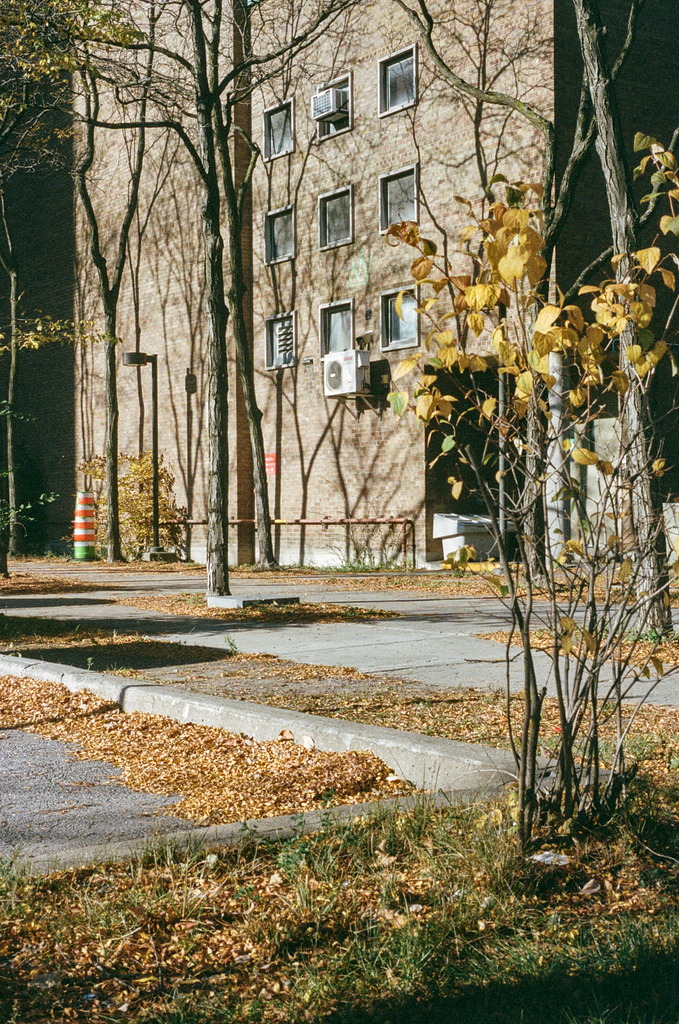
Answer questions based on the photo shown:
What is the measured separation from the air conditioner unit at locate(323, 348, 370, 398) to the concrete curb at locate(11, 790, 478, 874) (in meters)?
19.3

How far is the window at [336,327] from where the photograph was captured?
24781mm

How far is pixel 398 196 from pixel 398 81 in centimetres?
226

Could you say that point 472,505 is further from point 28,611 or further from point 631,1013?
point 631,1013

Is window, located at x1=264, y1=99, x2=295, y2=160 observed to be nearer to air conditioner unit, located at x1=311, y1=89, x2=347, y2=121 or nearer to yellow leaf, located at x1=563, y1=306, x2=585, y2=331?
air conditioner unit, located at x1=311, y1=89, x2=347, y2=121

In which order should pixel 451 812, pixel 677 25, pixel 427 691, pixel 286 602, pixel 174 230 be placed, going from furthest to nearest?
pixel 174 230 < pixel 677 25 < pixel 286 602 < pixel 427 691 < pixel 451 812

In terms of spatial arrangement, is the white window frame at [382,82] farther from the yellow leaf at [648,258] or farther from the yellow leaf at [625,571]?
the yellow leaf at [625,571]

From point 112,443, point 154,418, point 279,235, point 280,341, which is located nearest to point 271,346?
point 280,341

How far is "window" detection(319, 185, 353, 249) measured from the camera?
24.7 m

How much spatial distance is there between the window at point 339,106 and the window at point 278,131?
122 cm

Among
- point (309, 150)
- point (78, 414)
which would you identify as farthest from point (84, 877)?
point (78, 414)

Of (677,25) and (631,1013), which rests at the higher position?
(677,25)

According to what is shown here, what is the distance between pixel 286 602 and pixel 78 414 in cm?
2089

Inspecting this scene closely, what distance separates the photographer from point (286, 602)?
1383 cm

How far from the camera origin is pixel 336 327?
2516 centimetres
